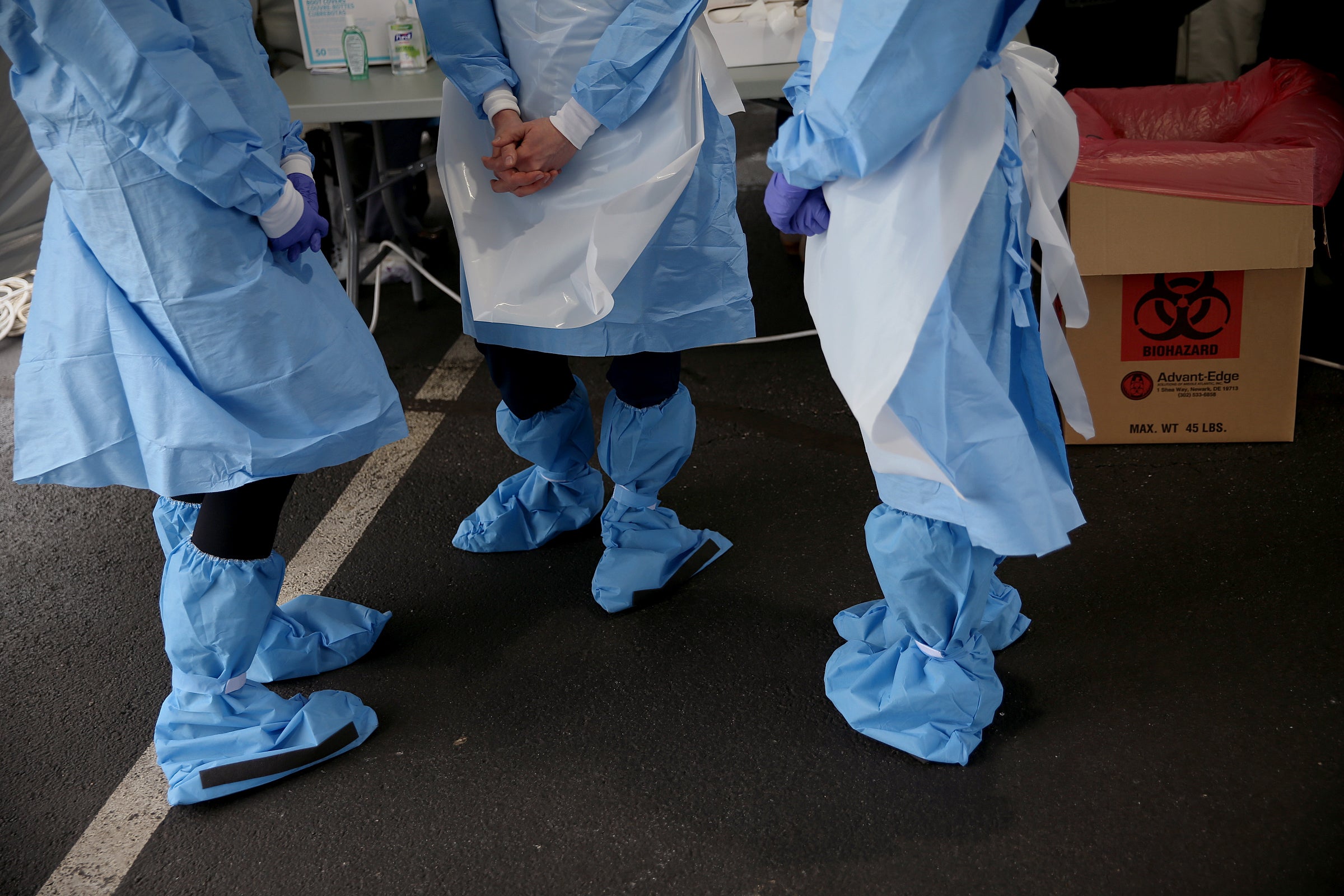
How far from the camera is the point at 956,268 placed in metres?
1.33

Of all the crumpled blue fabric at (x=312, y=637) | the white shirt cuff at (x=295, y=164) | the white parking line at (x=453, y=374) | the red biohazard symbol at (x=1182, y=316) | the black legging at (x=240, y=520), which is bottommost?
the white parking line at (x=453, y=374)

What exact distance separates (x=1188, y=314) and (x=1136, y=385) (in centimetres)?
20

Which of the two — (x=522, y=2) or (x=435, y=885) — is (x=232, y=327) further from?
(x=435, y=885)

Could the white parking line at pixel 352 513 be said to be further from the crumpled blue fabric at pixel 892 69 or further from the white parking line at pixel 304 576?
the crumpled blue fabric at pixel 892 69

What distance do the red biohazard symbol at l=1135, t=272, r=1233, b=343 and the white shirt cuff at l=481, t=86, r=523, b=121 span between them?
1571mm

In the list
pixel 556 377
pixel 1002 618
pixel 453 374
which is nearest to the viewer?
pixel 1002 618

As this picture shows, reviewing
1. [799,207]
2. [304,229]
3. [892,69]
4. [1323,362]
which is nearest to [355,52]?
[304,229]

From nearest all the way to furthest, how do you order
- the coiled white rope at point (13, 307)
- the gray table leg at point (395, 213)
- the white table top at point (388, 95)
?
the white table top at point (388, 95)
the gray table leg at point (395, 213)
the coiled white rope at point (13, 307)

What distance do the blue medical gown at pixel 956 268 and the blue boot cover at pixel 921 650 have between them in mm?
70

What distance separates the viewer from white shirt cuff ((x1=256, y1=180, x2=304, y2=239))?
144 centimetres

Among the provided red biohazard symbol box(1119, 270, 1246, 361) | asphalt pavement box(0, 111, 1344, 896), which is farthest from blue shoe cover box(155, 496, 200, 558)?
red biohazard symbol box(1119, 270, 1246, 361)

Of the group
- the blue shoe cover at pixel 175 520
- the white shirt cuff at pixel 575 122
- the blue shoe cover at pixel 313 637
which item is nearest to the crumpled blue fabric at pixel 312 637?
the blue shoe cover at pixel 313 637

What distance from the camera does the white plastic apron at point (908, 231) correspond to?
1302 mm

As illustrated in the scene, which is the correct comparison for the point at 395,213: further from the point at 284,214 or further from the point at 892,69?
the point at 892,69
